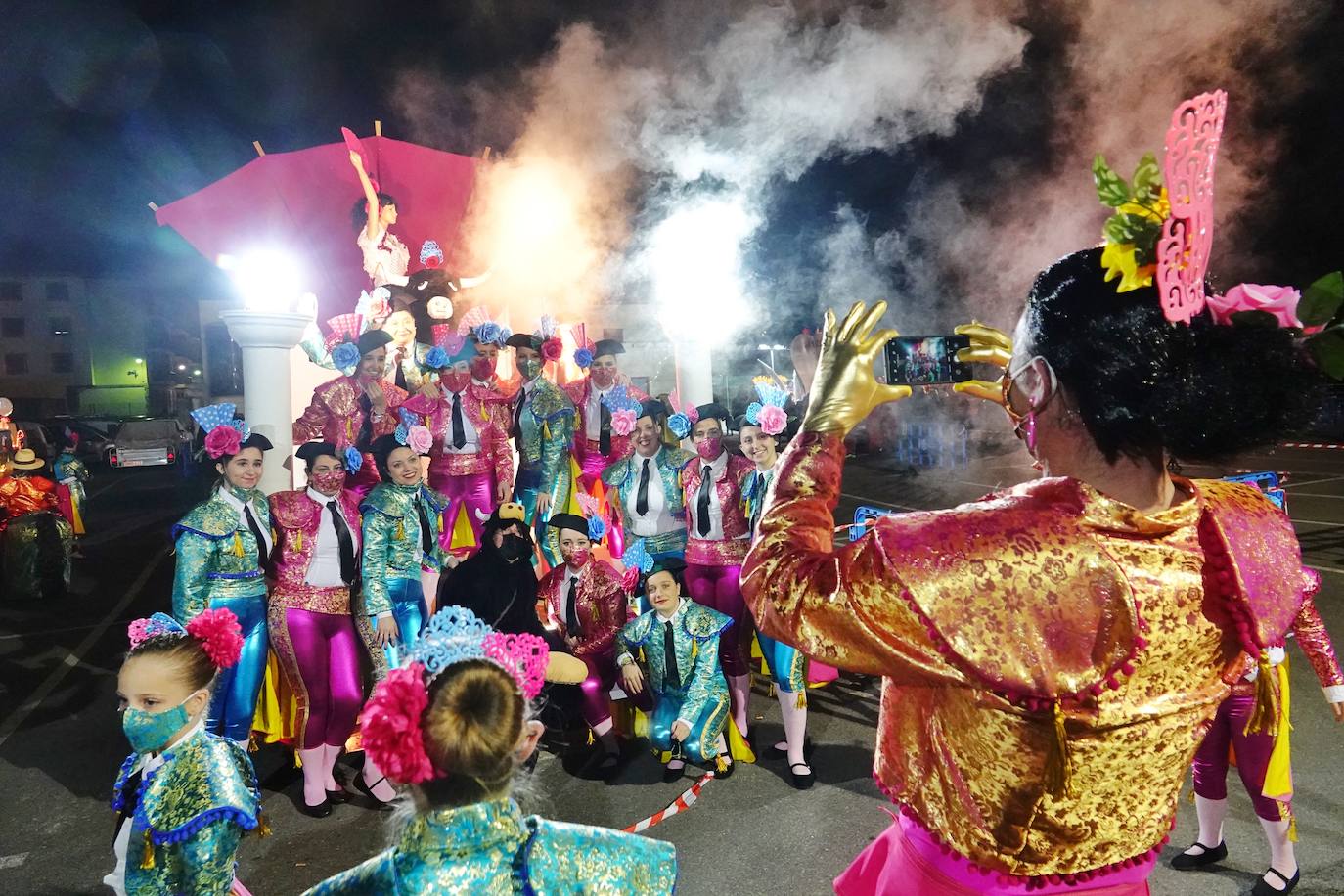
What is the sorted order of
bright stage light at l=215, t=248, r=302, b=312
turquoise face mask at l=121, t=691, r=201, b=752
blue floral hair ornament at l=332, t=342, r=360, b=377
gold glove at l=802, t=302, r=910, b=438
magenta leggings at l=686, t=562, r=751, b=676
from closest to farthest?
1. gold glove at l=802, t=302, r=910, b=438
2. turquoise face mask at l=121, t=691, r=201, b=752
3. magenta leggings at l=686, t=562, r=751, b=676
4. blue floral hair ornament at l=332, t=342, r=360, b=377
5. bright stage light at l=215, t=248, r=302, b=312

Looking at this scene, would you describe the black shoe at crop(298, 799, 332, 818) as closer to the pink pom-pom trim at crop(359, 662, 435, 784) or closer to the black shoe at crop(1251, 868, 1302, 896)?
the pink pom-pom trim at crop(359, 662, 435, 784)

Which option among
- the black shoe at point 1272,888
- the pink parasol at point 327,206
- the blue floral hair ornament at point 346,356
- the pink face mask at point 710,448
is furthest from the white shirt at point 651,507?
the pink parasol at point 327,206

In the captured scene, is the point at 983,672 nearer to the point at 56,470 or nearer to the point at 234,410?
the point at 234,410

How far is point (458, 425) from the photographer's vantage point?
258 inches

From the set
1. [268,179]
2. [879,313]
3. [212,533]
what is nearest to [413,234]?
[268,179]

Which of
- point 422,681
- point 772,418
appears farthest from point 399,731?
point 772,418

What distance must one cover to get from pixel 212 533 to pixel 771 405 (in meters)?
3.39

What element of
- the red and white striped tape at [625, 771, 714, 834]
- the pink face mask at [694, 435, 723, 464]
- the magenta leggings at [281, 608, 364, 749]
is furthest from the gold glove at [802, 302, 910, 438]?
the pink face mask at [694, 435, 723, 464]

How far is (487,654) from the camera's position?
210 cm

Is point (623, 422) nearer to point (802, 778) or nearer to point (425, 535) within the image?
point (425, 535)

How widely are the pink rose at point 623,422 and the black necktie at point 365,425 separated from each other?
1.93 meters

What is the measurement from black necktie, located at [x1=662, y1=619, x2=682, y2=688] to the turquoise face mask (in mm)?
2721

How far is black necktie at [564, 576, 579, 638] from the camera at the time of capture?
5.22 m

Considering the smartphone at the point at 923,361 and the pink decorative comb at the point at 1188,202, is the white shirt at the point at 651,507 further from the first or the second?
the pink decorative comb at the point at 1188,202
